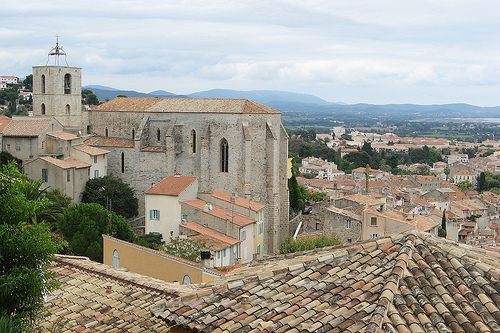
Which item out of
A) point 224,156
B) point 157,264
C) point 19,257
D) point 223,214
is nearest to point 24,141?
point 224,156

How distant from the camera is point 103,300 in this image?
14.0 meters

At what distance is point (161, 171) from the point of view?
143 ft

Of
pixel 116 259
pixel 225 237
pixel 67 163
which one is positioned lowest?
pixel 225 237

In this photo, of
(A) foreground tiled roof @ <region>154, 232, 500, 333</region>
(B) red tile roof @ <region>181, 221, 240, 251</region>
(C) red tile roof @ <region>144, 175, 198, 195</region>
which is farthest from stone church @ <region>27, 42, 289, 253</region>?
(A) foreground tiled roof @ <region>154, 232, 500, 333</region>

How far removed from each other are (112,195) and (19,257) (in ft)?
102

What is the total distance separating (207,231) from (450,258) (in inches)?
969

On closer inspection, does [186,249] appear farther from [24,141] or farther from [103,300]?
[24,141]

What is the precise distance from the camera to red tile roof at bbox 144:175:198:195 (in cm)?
3509

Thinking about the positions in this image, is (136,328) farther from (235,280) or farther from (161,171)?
(161,171)

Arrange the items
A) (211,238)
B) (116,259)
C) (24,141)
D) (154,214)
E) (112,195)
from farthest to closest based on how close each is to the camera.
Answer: (24,141), (112,195), (154,214), (211,238), (116,259)

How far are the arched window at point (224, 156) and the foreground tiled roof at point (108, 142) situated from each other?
21.7 ft

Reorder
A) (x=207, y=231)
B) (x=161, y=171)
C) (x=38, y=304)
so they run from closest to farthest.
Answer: (x=38, y=304), (x=207, y=231), (x=161, y=171)

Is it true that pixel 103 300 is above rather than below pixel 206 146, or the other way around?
below

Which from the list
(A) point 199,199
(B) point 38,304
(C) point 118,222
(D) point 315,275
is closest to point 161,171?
(A) point 199,199
